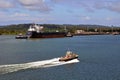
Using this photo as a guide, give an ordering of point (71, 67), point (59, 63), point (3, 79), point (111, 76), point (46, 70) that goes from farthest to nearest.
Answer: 1. point (59, 63)
2. point (71, 67)
3. point (46, 70)
4. point (111, 76)
5. point (3, 79)

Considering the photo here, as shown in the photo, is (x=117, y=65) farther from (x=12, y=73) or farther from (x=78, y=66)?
(x=12, y=73)

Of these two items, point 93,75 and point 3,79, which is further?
point 93,75

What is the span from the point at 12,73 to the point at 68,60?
703 inches

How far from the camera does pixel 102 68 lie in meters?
61.9

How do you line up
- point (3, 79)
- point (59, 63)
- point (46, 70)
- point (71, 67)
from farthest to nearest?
point (59, 63), point (71, 67), point (46, 70), point (3, 79)

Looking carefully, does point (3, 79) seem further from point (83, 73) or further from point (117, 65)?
point (117, 65)

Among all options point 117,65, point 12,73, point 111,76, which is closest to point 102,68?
point 117,65

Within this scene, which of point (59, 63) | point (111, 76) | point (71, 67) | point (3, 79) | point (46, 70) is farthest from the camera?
point (59, 63)

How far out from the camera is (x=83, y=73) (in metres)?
56.2

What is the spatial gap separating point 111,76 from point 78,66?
12.4 metres

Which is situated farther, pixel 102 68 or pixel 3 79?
pixel 102 68

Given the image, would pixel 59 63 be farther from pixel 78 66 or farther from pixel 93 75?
pixel 93 75

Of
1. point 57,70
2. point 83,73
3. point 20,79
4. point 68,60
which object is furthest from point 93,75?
point 68,60

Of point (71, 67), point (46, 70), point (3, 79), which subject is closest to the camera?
point (3, 79)
